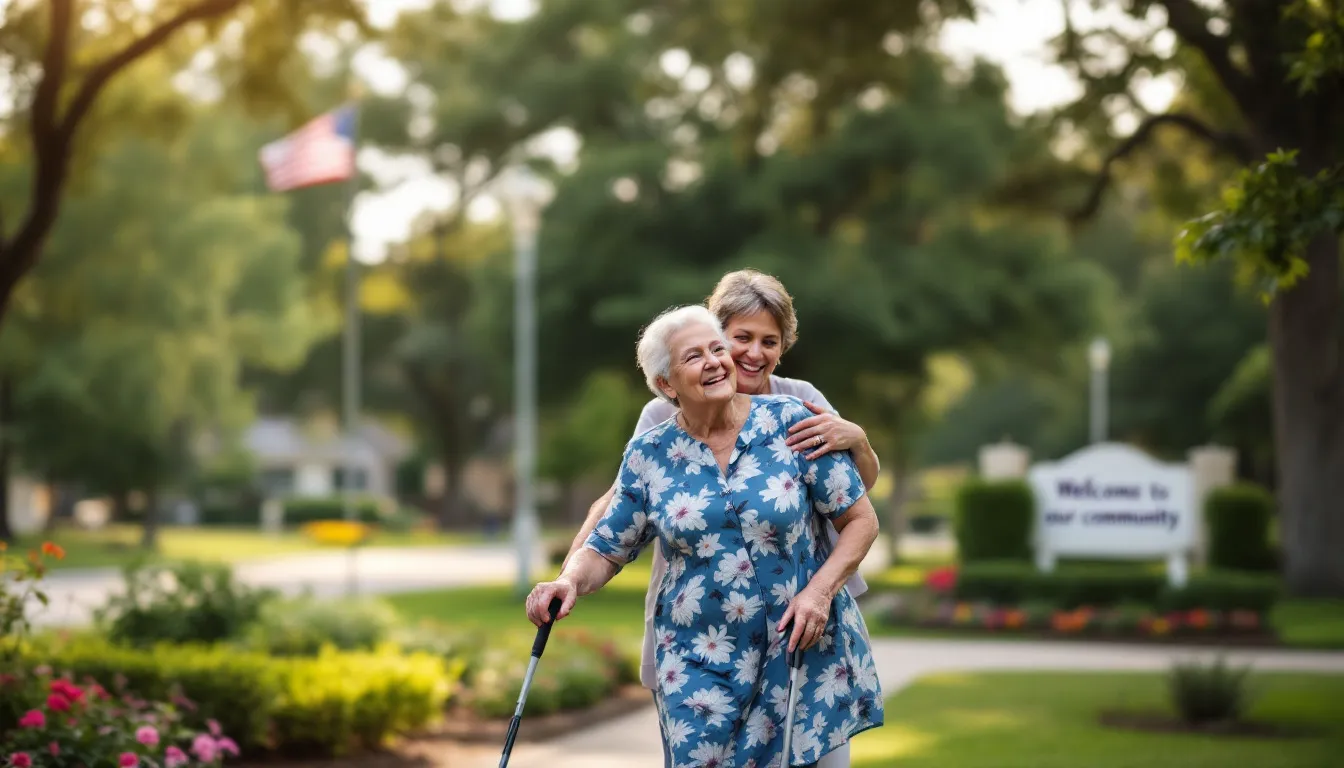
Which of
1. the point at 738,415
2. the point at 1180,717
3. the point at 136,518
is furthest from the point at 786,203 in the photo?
the point at 136,518

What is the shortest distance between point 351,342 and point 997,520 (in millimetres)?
22960

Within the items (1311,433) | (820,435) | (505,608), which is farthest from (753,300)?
(505,608)

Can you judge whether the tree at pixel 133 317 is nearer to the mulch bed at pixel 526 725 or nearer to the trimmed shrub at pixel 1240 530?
the trimmed shrub at pixel 1240 530

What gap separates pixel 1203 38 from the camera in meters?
16.0

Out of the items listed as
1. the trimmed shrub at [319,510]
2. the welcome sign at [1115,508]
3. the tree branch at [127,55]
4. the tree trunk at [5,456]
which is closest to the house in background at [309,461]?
the trimmed shrub at [319,510]

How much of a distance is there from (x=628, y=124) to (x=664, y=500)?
2446cm

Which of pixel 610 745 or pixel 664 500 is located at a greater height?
pixel 664 500

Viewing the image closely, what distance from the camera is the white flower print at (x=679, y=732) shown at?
14.7 ft

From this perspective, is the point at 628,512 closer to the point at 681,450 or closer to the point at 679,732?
the point at 681,450

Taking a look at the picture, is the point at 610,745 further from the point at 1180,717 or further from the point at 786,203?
the point at 786,203

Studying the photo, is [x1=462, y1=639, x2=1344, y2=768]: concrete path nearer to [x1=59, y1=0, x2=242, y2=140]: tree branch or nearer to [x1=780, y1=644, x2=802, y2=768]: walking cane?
[x1=780, y1=644, x2=802, y2=768]: walking cane

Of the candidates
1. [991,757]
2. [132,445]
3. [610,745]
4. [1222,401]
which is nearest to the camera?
[991,757]

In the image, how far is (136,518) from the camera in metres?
61.2

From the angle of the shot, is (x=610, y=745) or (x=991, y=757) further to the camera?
(x=610, y=745)
